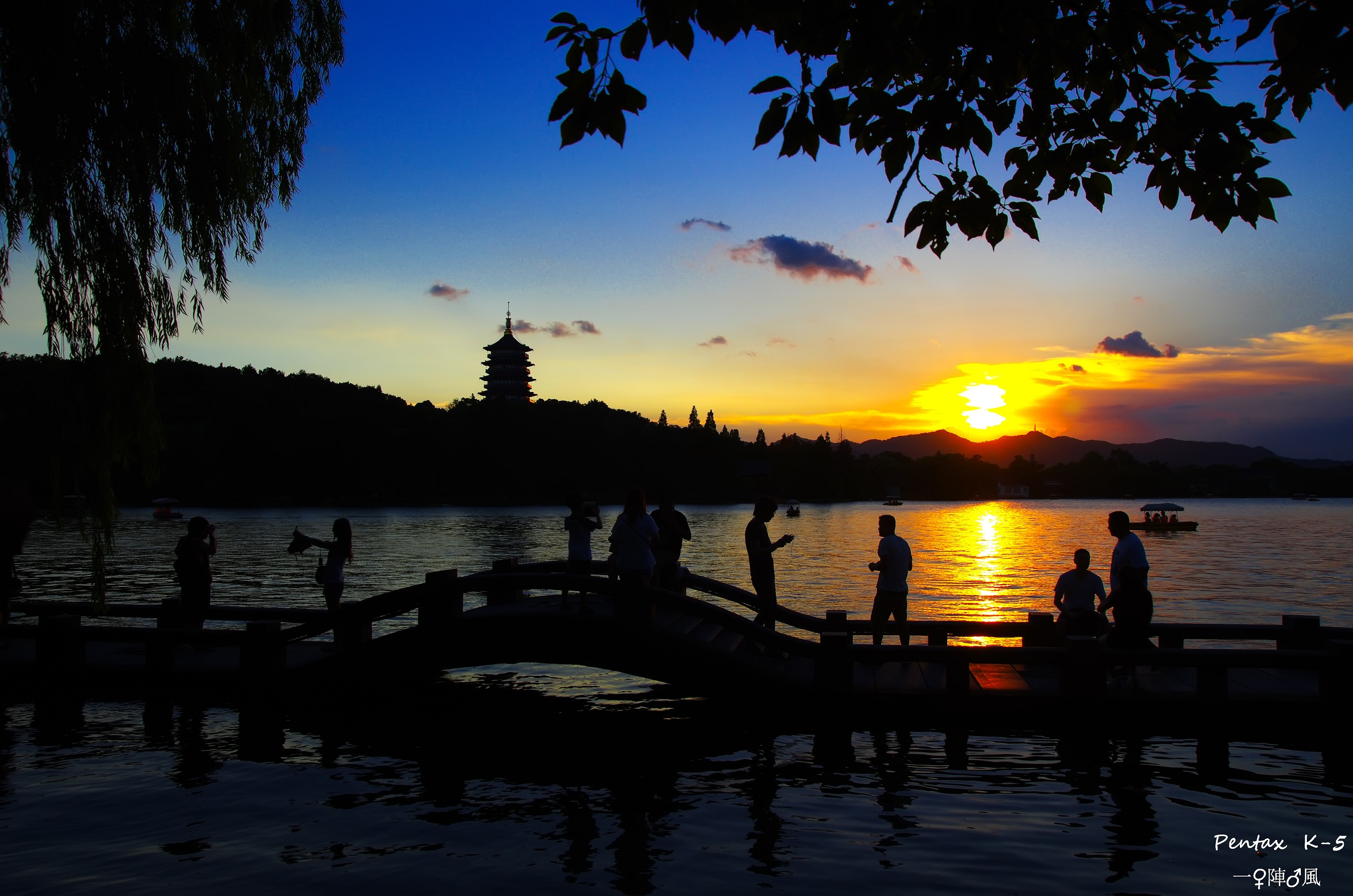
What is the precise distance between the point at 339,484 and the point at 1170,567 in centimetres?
11191

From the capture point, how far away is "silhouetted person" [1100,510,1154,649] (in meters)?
10.3

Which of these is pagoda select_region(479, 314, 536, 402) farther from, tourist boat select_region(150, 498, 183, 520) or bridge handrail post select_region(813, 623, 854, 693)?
bridge handrail post select_region(813, 623, 854, 693)

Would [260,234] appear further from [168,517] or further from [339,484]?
[339,484]

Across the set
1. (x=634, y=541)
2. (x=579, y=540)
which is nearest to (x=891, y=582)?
(x=634, y=541)

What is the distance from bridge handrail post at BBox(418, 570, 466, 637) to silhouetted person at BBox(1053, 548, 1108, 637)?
7.73 m

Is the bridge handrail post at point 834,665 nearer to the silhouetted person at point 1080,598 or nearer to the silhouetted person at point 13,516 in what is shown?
the silhouetted person at point 1080,598

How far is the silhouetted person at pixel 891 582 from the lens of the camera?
12375 millimetres

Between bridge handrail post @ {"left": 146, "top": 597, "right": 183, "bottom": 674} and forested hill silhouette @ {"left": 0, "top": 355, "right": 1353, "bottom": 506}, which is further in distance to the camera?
forested hill silhouette @ {"left": 0, "top": 355, "right": 1353, "bottom": 506}

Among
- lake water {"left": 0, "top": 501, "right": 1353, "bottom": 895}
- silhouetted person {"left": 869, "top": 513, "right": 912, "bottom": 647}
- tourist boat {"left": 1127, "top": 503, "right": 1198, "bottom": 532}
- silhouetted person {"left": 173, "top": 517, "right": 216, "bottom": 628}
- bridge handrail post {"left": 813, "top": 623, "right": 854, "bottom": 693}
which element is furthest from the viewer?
tourist boat {"left": 1127, "top": 503, "right": 1198, "bottom": 532}

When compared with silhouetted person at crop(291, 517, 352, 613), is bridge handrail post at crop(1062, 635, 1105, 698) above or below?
below

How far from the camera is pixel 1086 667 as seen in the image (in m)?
10.3

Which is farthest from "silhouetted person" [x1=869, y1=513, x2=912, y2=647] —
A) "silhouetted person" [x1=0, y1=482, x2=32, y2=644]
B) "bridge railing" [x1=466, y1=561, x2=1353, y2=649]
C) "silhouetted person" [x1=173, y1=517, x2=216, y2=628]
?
"silhouetted person" [x1=0, y1=482, x2=32, y2=644]

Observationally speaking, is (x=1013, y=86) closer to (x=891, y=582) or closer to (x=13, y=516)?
(x=13, y=516)

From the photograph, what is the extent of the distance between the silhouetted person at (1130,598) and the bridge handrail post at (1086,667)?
440 mm
